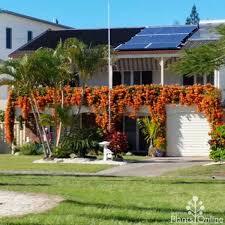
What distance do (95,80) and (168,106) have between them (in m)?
5.60

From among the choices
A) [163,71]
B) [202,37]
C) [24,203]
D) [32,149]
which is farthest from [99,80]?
[24,203]

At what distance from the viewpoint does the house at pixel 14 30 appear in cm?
4447

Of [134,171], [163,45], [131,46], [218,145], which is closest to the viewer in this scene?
[134,171]

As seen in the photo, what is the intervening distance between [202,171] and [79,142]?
7.40 meters

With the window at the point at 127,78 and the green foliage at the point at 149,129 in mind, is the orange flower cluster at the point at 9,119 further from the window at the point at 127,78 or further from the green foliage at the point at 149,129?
the green foliage at the point at 149,129

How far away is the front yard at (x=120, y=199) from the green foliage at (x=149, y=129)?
11146 millimetres

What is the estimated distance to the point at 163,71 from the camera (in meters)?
32.9

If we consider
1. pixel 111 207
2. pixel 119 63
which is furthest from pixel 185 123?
pixel 111 207

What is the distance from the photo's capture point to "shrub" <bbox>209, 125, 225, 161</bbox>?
2289cm

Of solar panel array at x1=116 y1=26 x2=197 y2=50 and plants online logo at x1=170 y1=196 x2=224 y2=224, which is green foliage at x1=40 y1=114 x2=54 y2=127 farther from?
plants online logo at x1=170 y1=196 x2=224 y2=224

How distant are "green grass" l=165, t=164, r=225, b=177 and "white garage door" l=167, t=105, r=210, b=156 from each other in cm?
882

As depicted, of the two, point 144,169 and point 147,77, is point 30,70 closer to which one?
point 144,169

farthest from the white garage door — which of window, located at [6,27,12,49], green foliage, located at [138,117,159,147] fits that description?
window, located at [6,27,12,49]

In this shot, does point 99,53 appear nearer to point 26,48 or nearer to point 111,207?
point 26,48
